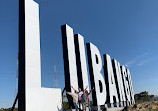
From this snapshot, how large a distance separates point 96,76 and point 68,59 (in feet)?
14.5

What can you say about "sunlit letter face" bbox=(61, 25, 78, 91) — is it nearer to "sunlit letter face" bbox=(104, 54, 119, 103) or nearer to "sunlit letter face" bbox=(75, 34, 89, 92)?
"sunlit letter face" bbox=(75, 34, 89, 92)

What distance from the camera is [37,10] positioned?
9844 mm

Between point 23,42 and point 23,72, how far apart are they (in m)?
1.49

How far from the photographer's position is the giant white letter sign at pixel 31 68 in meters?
7.80

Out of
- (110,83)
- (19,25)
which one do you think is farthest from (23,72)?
(110,83)

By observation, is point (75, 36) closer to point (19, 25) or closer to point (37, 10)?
point (37, 10)

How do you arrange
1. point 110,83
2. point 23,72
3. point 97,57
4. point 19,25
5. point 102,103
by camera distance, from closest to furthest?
point 23,72
point 19,25
point 102,103
point 97,57
point 110,83

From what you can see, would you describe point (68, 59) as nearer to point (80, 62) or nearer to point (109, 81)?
point (80, 62)

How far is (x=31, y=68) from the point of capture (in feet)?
27.3

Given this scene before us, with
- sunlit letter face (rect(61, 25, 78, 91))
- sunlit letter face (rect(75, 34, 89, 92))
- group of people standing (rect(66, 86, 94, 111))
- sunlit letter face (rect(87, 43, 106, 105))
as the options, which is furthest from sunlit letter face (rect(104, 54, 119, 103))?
group of people standing (rect(66, 86, 94, 111))

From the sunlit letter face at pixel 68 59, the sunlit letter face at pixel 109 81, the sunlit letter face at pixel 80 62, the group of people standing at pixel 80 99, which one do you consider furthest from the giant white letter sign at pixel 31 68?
the sunlit letter face at pixel 109 81

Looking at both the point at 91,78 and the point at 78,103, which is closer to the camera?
the point at 78,103

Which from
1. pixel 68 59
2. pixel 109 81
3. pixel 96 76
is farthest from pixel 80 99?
pixel 109 81

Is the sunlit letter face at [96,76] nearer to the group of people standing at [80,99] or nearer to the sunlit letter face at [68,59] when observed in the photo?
the sunlit letter face at [68,59]
